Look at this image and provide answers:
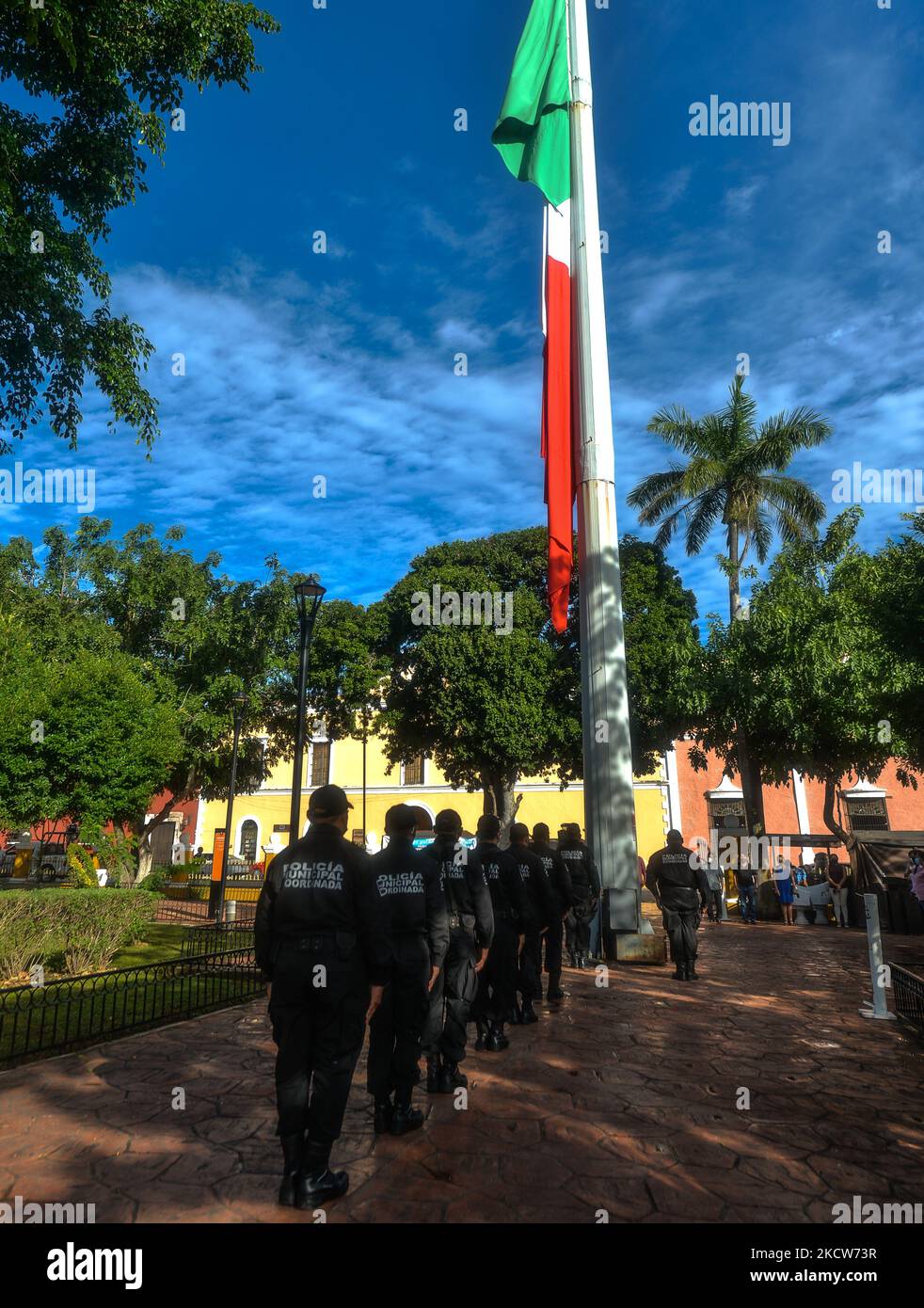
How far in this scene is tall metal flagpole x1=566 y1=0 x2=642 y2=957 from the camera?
11.0 meters

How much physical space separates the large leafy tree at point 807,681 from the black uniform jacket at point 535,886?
12266 mm

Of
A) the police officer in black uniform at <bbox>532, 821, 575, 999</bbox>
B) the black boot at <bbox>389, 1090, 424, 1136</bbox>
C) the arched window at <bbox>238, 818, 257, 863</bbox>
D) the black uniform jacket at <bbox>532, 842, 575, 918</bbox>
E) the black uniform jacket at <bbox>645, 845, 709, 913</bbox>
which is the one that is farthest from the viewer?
the arched window at <bbox>238, 818, 257, 863</bbox>

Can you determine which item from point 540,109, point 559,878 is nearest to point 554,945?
point 559,878

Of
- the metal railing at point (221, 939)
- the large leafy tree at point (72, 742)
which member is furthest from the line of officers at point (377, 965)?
the large leafy tree at point (72, 742)

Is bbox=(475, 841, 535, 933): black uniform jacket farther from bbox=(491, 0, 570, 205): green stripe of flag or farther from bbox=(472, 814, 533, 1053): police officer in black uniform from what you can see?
bbox=(491, 0, 570, 205): green stripe of flag

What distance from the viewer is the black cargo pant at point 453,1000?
16.0ft

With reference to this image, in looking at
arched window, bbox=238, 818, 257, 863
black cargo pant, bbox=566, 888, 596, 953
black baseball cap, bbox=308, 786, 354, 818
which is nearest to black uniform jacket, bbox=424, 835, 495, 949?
black baseball cap, bbox=308, 786, 354, 818

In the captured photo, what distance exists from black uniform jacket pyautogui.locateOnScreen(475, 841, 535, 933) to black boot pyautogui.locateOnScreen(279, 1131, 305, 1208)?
2.95m

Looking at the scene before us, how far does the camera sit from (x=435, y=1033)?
4.88 m

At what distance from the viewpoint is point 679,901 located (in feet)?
30.3

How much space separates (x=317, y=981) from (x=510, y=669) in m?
19.0
